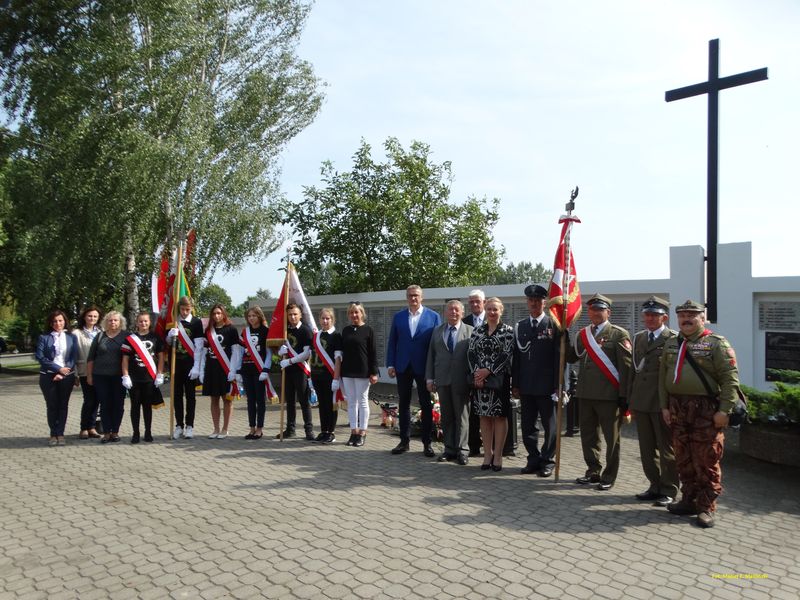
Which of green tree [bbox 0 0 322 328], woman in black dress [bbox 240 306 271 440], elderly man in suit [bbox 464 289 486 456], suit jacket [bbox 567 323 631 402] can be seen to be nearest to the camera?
suit jacket [bbox 567 323 631 402]

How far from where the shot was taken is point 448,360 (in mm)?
7133

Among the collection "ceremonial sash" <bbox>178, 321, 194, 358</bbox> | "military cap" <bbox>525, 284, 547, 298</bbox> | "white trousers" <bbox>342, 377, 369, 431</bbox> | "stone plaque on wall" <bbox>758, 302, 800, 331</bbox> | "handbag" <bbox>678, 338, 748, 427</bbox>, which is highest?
"military cap" <bbox>525, 284, 547, 298</bbox>

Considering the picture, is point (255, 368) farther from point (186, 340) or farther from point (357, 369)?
point (357, 369)

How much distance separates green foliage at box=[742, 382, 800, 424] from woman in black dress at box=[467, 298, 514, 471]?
274 centimetres

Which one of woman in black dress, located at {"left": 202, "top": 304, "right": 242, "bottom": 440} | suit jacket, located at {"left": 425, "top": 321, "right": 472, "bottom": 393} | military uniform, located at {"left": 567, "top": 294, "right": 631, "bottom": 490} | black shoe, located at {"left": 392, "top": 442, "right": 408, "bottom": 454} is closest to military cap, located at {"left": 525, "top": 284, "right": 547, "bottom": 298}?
military uniform, located at {"left": 567, "top": 294, "right": 631, "bottom": 490}

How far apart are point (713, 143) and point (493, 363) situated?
15.5ft

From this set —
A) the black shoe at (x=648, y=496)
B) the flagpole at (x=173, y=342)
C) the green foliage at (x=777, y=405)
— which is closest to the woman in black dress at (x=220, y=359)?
the flagpole at (x=173, y=342)

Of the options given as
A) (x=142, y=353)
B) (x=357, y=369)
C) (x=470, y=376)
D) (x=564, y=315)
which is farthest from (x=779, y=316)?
(x=142, y=353)

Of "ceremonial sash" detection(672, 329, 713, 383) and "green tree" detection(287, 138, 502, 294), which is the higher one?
"green tree" detection(287, 138, 502, 294)

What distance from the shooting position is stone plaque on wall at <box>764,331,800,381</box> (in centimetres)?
897

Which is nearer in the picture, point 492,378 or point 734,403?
point 734,403

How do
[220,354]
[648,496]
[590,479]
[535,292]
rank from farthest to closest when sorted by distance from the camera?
[220,354] < [535,292] < [590,479] < [648,496]

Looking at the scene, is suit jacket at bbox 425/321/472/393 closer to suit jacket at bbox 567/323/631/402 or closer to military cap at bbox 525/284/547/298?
military cap at bbox 525/284/547/298

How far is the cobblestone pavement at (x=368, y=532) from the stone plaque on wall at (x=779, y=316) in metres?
2.66
